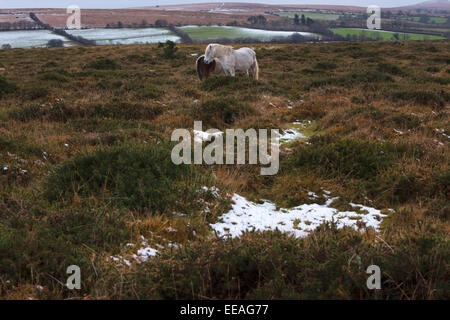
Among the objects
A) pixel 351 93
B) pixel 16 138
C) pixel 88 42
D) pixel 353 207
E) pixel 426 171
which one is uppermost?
pixel 88 42

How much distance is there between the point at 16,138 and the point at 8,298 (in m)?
4.51

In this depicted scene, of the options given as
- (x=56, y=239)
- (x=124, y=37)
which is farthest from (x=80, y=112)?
(x=124, y=37)

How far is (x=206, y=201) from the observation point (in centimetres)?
429

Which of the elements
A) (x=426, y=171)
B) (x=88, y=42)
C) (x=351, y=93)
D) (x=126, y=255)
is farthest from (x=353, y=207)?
(x=88, y=42)

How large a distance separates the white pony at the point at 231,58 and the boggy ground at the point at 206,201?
3933 mm

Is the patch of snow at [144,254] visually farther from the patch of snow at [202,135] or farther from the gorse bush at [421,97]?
the gorse bush at [421,97]

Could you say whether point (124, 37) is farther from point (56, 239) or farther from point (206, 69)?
point (56, 239)

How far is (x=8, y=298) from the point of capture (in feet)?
7.80

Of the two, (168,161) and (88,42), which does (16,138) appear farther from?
(88,42)

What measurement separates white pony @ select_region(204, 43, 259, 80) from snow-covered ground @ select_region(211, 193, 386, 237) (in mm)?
Answer: 9137

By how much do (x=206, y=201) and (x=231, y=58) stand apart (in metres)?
10.3

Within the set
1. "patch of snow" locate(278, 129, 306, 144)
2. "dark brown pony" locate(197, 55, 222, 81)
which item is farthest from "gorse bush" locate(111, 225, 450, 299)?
"dark brown pony" locate(197, 55, 222, 81)

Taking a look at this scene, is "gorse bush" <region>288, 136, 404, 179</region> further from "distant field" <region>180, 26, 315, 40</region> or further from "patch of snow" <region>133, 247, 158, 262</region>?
"distant field" <region>180, 26, 315, 40</region>

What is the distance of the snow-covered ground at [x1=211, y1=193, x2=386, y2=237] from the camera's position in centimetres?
391
